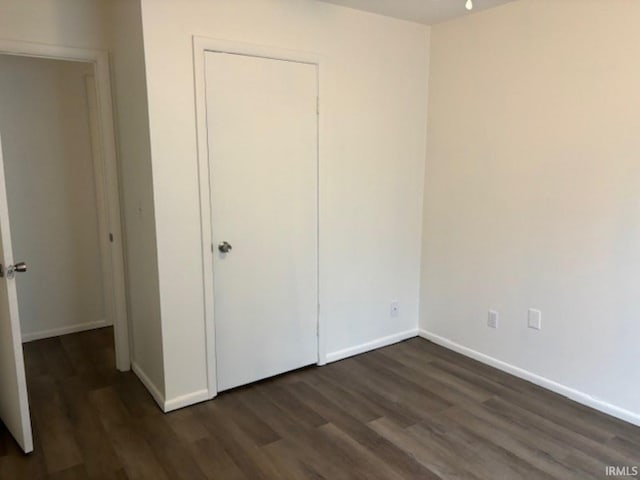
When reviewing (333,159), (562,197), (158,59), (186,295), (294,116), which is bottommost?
(186,295)

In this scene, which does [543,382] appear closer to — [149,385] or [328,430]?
[328,430]

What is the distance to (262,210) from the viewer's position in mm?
2898

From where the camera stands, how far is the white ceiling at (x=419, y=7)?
9.69 feet

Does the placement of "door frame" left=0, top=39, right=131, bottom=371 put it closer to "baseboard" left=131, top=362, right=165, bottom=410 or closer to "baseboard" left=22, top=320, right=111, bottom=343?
"baseboard" left=131, top=362, right=165, bottom=410

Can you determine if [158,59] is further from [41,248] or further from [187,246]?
[41,248]

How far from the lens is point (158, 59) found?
245cm

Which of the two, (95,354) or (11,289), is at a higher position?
(11,289)

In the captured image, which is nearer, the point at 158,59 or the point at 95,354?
the point at 158,59

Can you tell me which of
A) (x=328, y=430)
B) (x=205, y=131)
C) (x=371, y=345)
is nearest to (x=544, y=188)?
(x=371, y=345)

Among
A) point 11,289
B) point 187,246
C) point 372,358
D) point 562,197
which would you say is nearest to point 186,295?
point 187,246

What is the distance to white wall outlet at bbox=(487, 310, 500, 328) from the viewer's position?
3.26 metres

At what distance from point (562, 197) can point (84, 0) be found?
304 cm

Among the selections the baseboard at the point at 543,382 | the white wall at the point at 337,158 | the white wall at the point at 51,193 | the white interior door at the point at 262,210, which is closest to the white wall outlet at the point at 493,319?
the baseboard at the point at 543,382

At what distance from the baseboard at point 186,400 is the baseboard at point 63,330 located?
1.70 metres
